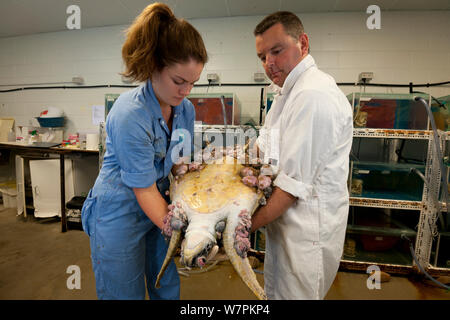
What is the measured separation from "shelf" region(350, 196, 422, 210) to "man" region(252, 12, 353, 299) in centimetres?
140

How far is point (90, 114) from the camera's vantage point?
3.59 meters

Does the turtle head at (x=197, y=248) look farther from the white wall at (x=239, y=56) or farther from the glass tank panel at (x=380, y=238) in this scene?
the white wall at (x=239, y=56)

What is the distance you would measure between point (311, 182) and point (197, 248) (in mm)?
492

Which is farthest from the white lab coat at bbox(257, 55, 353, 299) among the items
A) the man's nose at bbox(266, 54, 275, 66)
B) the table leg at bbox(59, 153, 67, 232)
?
the table leg at bbox(59, 153, 67, 232)

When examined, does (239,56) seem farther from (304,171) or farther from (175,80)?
(304,171)

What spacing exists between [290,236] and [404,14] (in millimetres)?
3411

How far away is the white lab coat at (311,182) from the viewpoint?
770 mm

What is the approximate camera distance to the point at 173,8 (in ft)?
9.32

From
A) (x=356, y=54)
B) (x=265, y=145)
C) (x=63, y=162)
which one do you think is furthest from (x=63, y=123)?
(x=356, y=54)

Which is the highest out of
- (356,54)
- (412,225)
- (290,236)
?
(356,54)

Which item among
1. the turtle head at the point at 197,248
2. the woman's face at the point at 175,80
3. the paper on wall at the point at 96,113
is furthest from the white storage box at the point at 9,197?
the turtle head at the point at 197,248


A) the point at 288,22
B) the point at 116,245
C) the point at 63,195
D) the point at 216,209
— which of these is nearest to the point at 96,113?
the point at 63,195

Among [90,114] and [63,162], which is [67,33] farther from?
[63,162]
